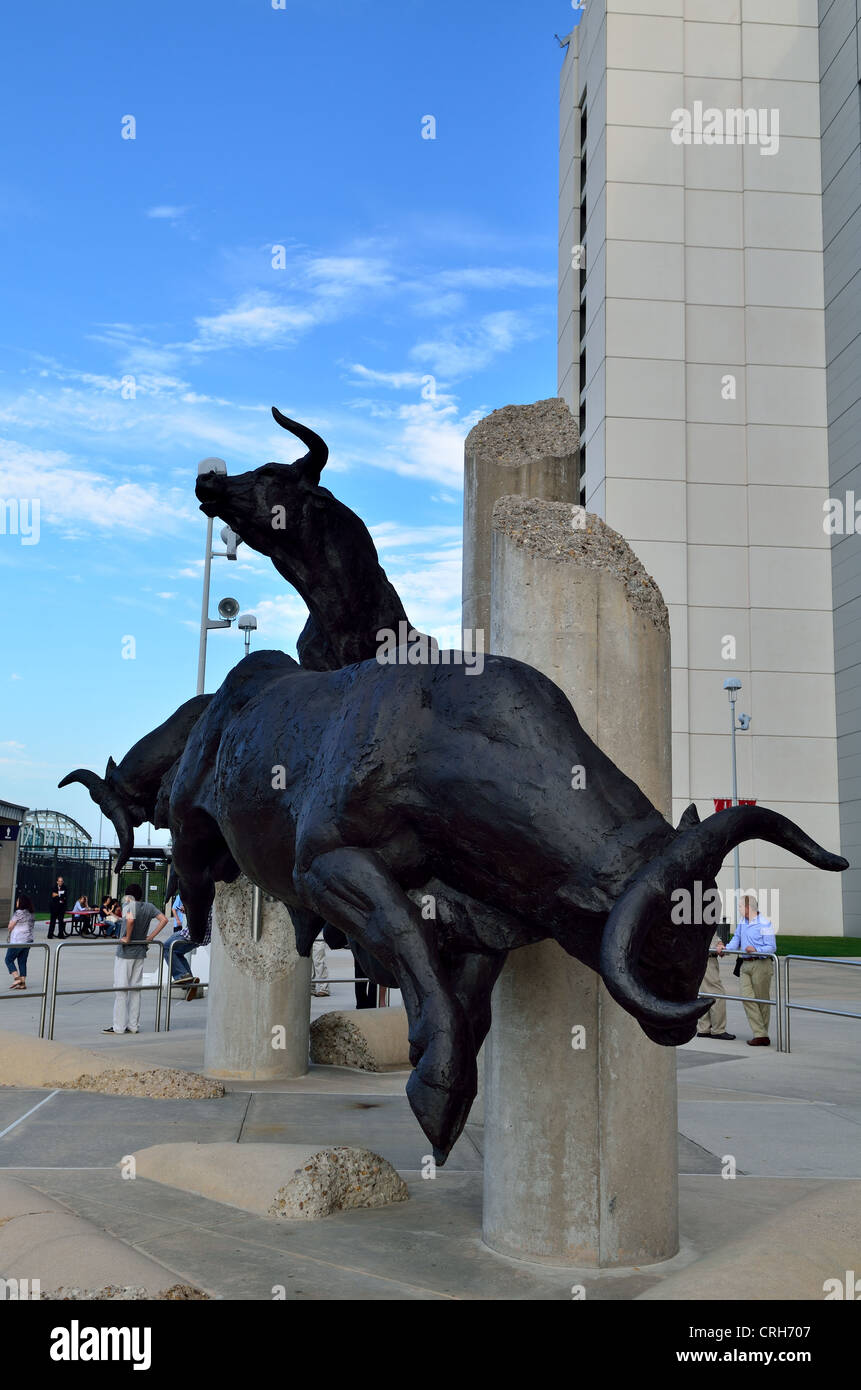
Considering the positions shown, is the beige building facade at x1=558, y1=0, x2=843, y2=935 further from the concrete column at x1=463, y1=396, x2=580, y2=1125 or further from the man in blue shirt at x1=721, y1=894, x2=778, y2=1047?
the concrete column at x1=463, y1=396, x2=580, y2=1125

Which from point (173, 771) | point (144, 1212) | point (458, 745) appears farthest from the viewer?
point (144, 1212)

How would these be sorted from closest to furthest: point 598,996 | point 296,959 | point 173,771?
point 173,771 < point 598,996 < point 296,959

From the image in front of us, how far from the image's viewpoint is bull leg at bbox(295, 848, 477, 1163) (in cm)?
247

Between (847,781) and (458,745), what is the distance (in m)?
33.4

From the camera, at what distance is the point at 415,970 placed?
8.34 feet

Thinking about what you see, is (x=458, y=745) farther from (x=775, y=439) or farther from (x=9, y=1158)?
(x=775, y=439)

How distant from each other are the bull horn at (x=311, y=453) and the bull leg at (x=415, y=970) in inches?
44.5

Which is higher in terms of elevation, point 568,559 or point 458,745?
point 568,559

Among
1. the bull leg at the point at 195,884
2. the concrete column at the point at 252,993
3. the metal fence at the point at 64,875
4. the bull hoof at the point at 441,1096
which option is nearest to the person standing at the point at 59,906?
the metal fence at the point at 64,875

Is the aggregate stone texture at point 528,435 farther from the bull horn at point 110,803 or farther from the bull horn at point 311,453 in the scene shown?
the bull horn at point 110,803

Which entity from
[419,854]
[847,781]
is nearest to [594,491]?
[847,781]

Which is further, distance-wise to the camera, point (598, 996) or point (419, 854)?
point (598, 996)

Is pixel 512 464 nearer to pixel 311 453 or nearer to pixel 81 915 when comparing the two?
pixel 311 453
